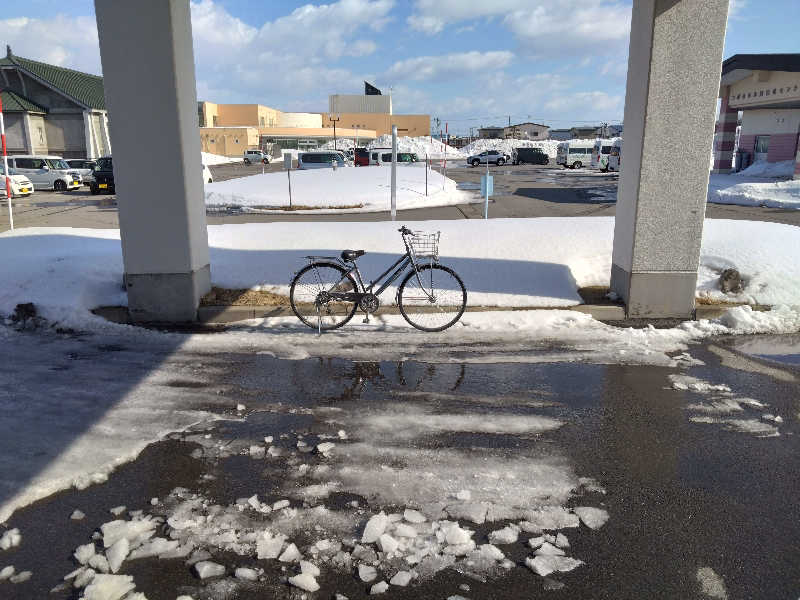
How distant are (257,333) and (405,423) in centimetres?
308

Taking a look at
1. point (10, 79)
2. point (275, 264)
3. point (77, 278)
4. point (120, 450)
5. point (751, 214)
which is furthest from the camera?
point (10, 79)

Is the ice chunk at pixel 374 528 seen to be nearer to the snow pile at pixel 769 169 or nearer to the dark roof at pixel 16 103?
the snow pile at pixel 769 169

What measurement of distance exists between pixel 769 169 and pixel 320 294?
116ft

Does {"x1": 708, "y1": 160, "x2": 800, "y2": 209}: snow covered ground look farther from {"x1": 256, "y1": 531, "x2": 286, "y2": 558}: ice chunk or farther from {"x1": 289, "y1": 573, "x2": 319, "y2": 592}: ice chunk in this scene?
{"x1": 289, "y1": 573, "x2": 319, "y2": 592}: ice chunk

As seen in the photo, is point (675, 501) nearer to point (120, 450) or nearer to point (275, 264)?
point (120, 450)

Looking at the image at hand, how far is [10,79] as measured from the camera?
40.6 m

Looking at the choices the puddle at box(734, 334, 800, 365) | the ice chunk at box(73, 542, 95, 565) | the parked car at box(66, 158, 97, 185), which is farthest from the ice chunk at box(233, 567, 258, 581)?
the parked car at box(66, 158, 97, 185)

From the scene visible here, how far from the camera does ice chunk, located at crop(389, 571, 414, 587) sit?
3021mm

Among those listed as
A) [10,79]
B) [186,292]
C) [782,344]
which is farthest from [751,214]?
[10,79]

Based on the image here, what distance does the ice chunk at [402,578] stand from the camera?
3.02 meters

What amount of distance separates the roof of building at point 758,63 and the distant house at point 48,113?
39.3 m

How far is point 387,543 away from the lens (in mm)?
3309

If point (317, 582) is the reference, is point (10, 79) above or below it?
above

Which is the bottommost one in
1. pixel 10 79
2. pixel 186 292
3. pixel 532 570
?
pixel 532 570
